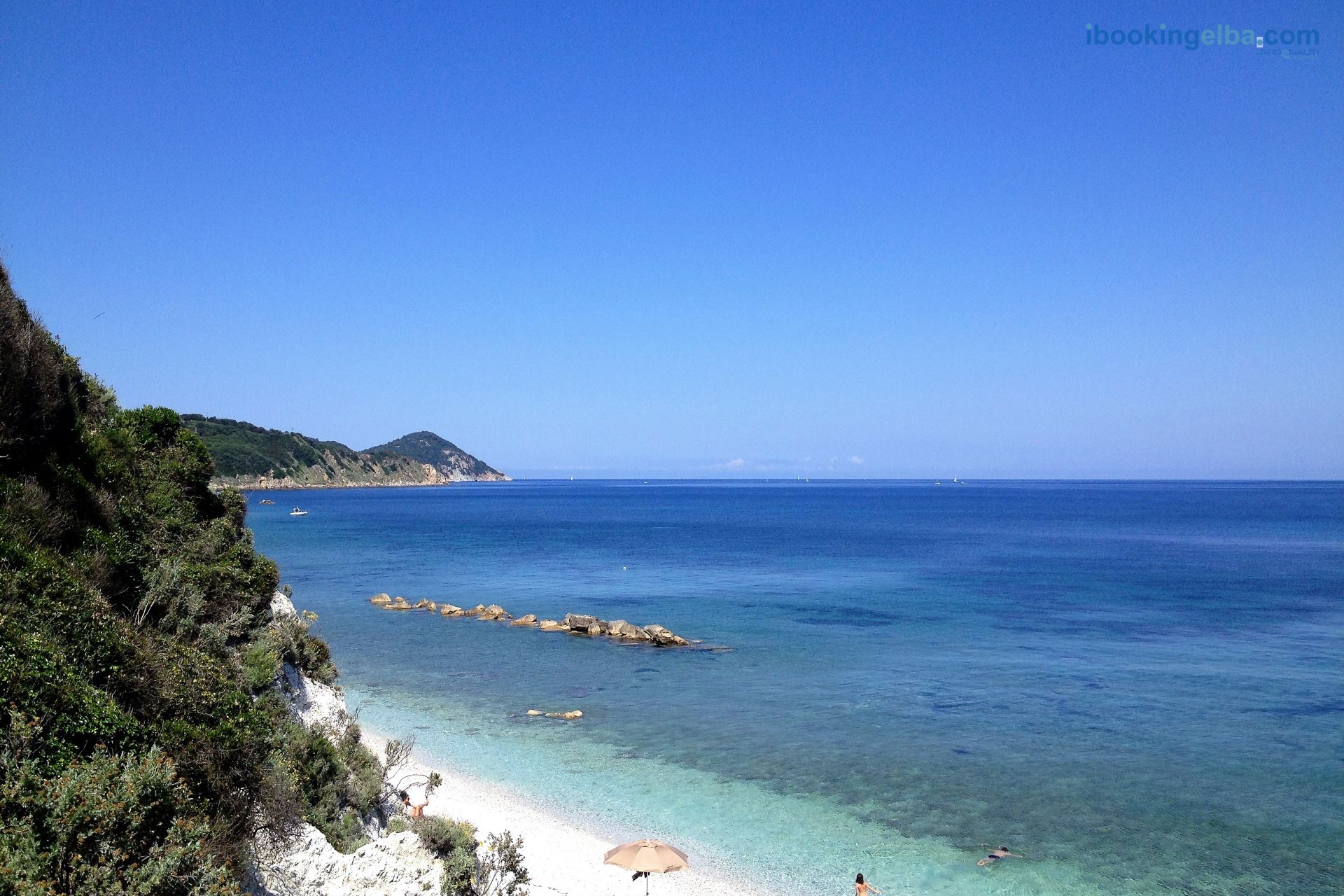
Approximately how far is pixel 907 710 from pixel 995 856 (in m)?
10.9

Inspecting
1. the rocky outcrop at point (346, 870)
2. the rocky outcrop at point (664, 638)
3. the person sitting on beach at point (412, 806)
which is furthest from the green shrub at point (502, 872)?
the rocky outcrop at point (664, 638)

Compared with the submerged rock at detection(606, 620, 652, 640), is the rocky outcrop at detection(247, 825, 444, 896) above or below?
above

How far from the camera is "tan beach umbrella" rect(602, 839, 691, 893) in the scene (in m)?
14.7

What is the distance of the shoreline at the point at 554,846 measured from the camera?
52.1 ft

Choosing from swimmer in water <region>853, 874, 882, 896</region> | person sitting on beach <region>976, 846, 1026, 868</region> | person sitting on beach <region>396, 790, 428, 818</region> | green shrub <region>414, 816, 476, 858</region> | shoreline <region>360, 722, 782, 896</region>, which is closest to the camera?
green shrub <region>414, 816, 476, 858</region>

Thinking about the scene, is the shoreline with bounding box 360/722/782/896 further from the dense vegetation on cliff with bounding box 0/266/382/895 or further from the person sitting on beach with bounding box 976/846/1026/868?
the person sitting on beach with bounding box 976/846/1026/868

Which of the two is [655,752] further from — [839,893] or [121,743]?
[121,743]

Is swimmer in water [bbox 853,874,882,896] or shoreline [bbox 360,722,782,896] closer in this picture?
swimmer in water [bbox 853,874,882,896]

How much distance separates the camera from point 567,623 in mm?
42594

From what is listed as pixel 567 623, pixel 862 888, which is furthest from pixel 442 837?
pixel 567 623

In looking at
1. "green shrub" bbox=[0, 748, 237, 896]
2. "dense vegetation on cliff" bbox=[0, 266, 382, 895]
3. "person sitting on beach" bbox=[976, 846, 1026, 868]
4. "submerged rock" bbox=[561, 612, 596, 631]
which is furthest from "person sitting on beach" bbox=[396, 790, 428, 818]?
"submerged rock" bbox=[561, 612, 596, 631]

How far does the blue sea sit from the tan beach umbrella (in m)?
2.52

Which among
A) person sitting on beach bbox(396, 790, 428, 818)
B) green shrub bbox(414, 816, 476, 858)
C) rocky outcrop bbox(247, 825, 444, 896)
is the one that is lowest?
person sitting on beach bbox(396, 790, 428, 818)

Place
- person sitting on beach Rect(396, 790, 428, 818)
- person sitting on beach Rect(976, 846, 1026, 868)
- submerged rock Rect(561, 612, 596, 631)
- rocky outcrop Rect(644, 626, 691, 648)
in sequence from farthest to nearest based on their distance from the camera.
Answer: submerged rock Rect(561, 612, 596, 631) → rocky outcrop Rect(644, 626, 691, 648) → person sitting on beach Rect(976, 846, 1026, 868) → person sitting on beach Rect(396, 790, 428, 818)
